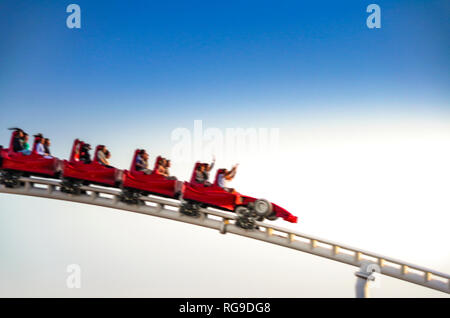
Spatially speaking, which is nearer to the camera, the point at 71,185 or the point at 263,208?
the point at 263,208

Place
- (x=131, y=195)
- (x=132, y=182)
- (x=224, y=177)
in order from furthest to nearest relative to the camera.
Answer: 1. (x=131, y=195)
2. (x=132, y=182)
3. (x=224, y=177)

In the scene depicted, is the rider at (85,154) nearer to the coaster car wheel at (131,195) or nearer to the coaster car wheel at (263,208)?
the coaster car wheel at (131,195)

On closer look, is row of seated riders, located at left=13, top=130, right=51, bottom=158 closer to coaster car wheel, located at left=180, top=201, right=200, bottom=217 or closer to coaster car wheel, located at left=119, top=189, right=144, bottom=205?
coaster car wheel, located at left=119, top=189, right=144, bottom=205

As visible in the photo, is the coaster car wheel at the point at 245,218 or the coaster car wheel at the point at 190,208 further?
the coaster car wheel at the point at 190,208

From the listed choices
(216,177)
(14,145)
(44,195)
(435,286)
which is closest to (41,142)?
(14,145)

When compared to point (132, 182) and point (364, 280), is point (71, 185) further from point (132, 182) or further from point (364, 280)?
point (364, 280)

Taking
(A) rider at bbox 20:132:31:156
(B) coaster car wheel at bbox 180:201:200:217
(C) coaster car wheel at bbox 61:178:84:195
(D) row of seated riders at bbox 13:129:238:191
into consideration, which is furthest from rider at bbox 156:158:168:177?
(A) rider at bbox 20:132:31:156

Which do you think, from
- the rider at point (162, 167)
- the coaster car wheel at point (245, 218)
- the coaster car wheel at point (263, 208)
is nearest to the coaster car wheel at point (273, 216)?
the coaster car wheel at point (263, 208)

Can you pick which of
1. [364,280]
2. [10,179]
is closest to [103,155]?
[10,179]

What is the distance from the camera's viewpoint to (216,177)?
30.0 feet

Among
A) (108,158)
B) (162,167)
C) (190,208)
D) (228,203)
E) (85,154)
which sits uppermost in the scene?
(85,154)

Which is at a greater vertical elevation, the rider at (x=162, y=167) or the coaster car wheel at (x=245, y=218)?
the rider at (x=162, y=167)

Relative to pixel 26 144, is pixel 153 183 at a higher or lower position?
lower

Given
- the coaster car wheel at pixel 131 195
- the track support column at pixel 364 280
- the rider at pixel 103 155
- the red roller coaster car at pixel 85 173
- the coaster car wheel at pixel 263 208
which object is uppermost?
the rider at pixel 103 155
